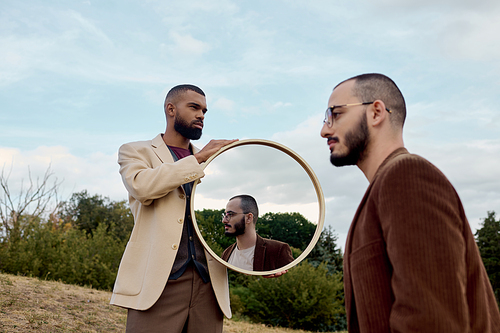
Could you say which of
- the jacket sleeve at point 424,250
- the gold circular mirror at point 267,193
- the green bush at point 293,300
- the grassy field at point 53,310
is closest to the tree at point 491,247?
the green bush at point 293,300

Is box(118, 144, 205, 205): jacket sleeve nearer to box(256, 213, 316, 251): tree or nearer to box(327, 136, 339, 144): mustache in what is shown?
box(256, 213, 316, 251): tree

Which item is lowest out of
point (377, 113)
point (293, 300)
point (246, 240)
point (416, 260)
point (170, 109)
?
point (293, 300)

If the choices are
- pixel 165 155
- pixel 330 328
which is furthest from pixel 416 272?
pixel 330 328

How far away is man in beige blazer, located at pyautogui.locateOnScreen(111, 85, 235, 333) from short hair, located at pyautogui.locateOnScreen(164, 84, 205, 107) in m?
0.48

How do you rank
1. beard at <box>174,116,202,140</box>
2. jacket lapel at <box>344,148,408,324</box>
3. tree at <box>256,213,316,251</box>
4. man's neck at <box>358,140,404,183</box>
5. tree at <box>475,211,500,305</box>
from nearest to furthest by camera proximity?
jacket lapel at <box>344,148,408,324</box>, man's neck at <box>358,140,404,183</box>, tree at <box>256,213,316,251</box>, beard at <box>174,116,202,140</box>, tree at <box>475,211,500,305</box>

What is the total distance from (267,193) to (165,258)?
1016mm

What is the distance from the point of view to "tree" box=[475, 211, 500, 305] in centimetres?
2900

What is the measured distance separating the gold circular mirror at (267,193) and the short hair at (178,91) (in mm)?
618

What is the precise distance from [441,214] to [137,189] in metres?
2.07

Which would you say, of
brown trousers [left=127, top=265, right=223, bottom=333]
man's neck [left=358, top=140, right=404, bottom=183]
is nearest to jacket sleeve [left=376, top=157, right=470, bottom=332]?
man's neck [left=358, top=140, right=404, bottom=183]

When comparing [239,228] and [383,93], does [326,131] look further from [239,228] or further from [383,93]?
[239,228]

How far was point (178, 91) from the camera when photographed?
3.48 meters

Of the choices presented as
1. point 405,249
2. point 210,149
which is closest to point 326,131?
point 405,249

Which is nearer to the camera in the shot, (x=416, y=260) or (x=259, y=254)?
(x=416, y=260)
